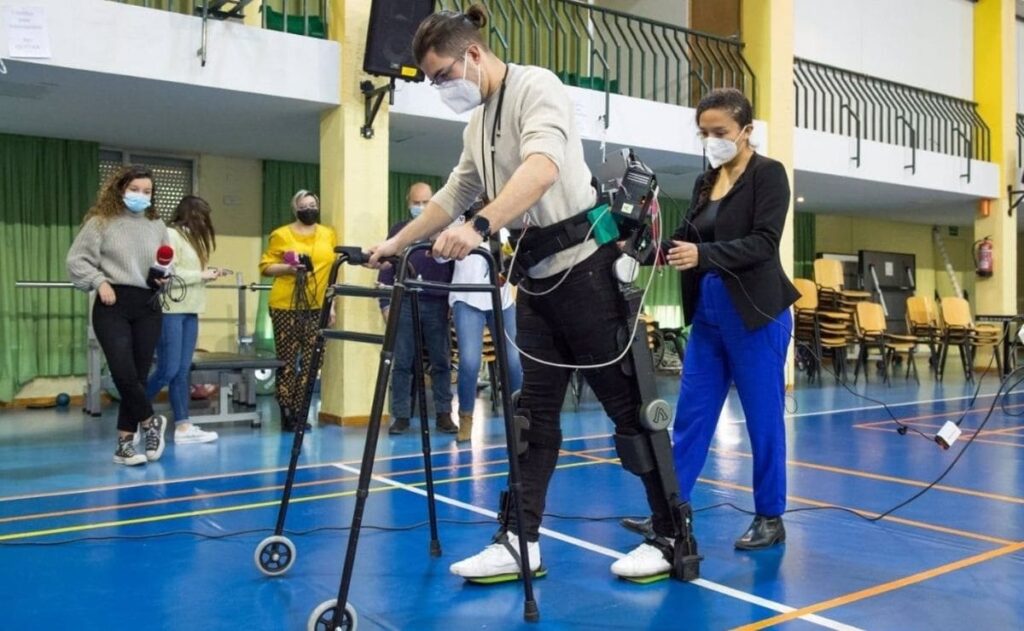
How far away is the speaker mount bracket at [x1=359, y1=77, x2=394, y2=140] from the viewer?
218 inches

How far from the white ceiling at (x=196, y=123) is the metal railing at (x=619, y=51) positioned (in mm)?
911

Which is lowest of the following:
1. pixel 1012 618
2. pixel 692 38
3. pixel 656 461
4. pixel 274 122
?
pixel 1012 618

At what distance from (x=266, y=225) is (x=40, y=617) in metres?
6.56

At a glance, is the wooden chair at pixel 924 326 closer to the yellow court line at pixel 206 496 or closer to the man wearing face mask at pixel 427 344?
the man wearing face mask at pixel 427 344

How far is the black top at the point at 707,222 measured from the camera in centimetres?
279

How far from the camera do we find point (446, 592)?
90.5 inches

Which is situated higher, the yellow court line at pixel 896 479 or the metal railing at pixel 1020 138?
the metal railing at pixel 1020 138

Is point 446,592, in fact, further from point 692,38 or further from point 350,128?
point 692,38

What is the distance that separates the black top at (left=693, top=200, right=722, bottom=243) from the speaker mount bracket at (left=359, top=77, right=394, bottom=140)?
3.15 metres

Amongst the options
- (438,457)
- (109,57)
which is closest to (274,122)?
(109,57)

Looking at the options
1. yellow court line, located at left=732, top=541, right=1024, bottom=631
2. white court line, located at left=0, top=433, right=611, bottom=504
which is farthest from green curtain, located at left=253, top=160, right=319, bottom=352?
yellow court line, located at left=732, top=541, right=1024, bottom=631

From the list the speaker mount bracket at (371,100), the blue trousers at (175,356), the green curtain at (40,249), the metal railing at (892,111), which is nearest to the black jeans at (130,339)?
the blue trousers at (175,356)

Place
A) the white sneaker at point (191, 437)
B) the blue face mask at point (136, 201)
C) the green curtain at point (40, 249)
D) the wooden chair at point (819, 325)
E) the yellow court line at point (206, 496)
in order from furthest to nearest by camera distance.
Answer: the wooden chair at point (819, 325), the green curtain at point (40, 249), the white sneaker at point (191, 437), the blue face mask at point (136, 201), the yellow court line at point (206, 496)

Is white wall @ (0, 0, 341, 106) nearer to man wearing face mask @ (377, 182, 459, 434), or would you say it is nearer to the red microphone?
man wearing face mask @ (377, 182, 459, 434)
